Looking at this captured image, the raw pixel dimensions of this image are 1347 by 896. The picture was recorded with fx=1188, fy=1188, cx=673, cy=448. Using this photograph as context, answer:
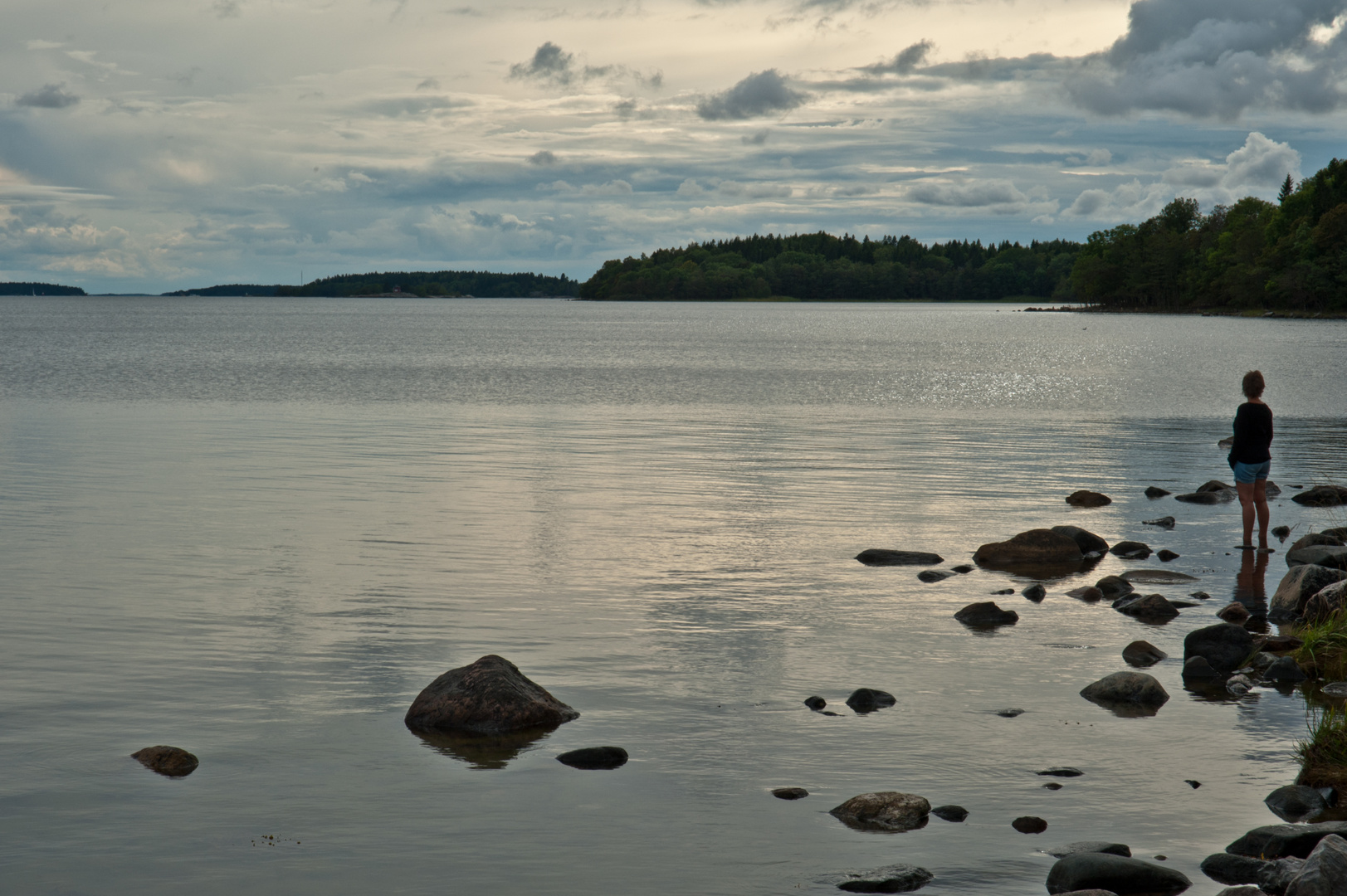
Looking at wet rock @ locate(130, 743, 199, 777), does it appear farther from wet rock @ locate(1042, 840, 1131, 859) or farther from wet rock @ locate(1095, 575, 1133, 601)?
wet rock @ locate(1095, 575, 1133, 601)

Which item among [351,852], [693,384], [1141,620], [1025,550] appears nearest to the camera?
[351,852]

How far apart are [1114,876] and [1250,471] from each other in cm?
1390

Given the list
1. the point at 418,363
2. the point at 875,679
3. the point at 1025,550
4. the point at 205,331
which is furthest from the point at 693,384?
the point at 205,331

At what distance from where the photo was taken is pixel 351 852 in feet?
29.5

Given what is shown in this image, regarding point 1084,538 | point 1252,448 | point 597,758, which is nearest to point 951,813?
point 597,758

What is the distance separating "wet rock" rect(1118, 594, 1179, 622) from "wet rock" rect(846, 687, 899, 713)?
Answer: 570 cm

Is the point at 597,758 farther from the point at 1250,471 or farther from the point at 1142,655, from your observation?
the point at 1250,471

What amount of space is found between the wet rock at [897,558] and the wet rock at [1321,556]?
5.53 m

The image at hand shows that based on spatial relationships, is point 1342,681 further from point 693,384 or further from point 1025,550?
point 693,384

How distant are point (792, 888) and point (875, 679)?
5.37 metres

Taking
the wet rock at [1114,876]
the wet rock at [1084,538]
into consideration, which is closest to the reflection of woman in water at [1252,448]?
the wet rock at [1084,538]

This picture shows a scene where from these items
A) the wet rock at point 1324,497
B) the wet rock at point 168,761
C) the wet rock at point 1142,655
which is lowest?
the wet rock at point 168,761

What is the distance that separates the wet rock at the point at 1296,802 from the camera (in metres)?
9.71

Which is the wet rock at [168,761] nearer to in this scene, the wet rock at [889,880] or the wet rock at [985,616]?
the wet rock at [889,880]
